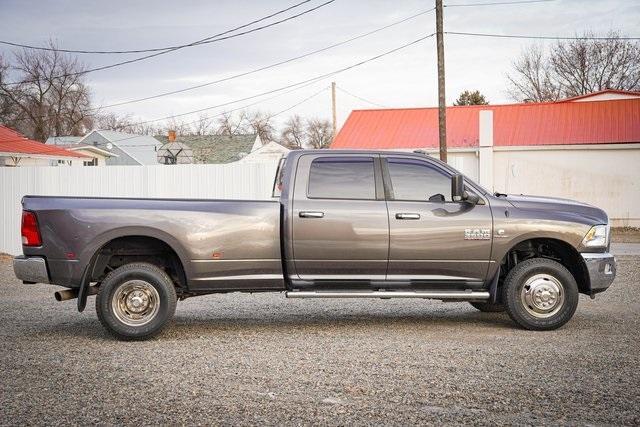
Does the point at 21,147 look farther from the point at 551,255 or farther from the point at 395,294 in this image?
the point at 551,255

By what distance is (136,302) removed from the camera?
24.7ft

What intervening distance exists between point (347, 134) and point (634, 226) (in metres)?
12.0

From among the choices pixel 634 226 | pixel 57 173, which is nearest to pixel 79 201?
pixel 57 173

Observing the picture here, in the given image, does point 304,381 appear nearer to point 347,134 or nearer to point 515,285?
point 515,285

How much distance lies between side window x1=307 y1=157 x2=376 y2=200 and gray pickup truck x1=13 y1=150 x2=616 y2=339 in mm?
14

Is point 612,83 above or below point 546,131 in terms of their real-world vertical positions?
above

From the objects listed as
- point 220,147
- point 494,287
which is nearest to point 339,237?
point 494,287

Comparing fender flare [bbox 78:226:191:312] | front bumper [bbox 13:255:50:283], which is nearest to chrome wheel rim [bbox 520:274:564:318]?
fender flare [bbox 78:226:191:312]

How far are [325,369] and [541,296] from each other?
9.75 ft

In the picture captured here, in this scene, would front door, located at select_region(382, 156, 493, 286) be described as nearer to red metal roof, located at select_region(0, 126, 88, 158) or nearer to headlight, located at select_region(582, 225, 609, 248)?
headlight, located at select_region(582, 225, 609, 248)

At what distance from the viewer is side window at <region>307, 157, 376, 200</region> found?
8.01 m

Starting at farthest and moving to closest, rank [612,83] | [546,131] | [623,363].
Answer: [612,83], [546,131], [623,363]

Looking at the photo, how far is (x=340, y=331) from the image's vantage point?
802 cm

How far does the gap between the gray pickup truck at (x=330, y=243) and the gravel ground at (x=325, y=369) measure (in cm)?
47
